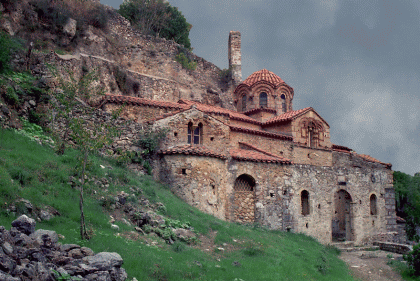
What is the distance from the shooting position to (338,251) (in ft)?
56.3

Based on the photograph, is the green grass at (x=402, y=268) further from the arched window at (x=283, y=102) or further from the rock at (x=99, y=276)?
the arched window at (x=283, y=102)

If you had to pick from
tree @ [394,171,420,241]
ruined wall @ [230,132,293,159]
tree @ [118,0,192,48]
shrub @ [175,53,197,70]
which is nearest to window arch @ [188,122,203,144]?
ruined wall @ [230,132,293,159]

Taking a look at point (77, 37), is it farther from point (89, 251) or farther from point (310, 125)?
point (89, 251)

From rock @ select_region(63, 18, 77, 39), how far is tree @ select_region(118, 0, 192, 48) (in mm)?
9816

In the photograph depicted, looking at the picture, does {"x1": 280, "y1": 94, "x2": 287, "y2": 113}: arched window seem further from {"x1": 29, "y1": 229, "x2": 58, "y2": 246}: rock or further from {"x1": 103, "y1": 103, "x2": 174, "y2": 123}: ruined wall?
{"x1": 29, "y1": 229, "x2": 58, "y2": 246}: rock

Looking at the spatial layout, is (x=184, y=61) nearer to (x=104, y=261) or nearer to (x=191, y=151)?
(x=191, y=151)

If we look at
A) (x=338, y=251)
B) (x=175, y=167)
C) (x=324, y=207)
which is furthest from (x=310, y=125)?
(x=175, y=167)

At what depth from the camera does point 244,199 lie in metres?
16.3

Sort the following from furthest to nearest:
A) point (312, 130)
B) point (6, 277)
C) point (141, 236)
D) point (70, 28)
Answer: point (312, 130) < point (70, 28) < point (141, 236) < point (6, 277)

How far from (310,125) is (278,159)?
217 inches

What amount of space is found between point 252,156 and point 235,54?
18.7 meters

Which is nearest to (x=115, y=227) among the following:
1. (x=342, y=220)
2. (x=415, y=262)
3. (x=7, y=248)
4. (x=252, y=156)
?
(x=7, y=248)

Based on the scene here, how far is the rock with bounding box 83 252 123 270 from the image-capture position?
595 cm

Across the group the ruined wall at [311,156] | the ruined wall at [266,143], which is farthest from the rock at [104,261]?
the ruined wall at [311,156]
